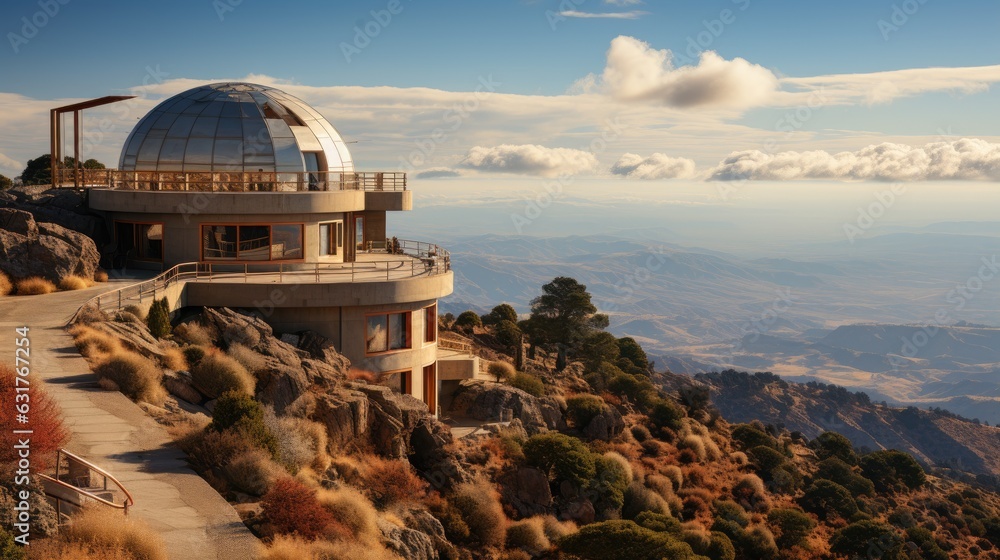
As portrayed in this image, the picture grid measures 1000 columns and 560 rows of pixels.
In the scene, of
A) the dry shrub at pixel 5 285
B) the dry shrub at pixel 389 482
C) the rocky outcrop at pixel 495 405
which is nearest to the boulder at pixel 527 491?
the dry shrub at pixel 389 482

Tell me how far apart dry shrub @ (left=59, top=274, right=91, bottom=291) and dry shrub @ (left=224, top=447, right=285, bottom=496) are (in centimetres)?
1659

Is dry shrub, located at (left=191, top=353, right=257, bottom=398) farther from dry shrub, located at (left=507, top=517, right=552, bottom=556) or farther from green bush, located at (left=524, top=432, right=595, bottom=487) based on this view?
green bush, located at (left=524, top=432, right=595, bottom=487)

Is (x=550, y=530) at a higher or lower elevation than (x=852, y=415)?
higher

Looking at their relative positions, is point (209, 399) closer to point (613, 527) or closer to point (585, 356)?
point (613, 527)

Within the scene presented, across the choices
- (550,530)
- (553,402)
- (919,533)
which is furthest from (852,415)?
(550,530)

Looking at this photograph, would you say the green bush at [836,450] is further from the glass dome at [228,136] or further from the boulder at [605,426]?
the glass dome at [228,136]

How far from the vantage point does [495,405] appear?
36875mm

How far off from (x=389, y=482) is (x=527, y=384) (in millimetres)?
18930

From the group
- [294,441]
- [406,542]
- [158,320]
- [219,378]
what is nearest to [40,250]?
[158,320]

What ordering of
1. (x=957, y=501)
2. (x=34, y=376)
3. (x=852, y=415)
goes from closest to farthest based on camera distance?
(x=34, y=376)
(x=957, y=501)
(x=852, y=415)

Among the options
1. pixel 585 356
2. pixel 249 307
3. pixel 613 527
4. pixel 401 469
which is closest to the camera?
pixel 401 469

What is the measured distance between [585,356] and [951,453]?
430ft

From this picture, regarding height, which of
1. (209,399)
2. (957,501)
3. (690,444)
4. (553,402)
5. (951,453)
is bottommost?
(951,453)

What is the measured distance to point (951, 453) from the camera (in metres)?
162
